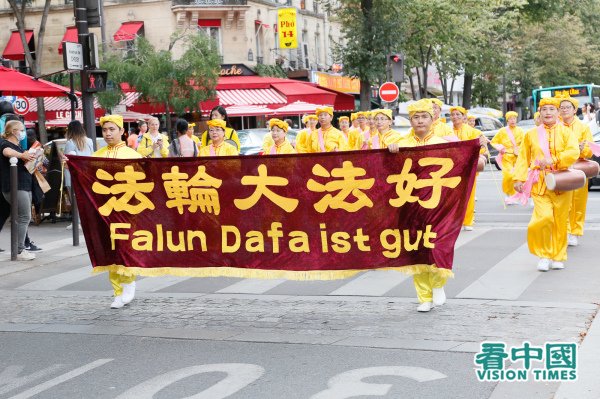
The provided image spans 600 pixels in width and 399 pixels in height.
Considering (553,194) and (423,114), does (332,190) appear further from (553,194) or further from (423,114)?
(553,194)

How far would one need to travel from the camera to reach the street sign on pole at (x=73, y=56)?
13086 mm

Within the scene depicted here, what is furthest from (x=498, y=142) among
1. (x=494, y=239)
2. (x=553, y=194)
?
(x=553, y=194)

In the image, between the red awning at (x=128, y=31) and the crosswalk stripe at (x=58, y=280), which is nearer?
the crosswalk stripe at (x=58, y=280)

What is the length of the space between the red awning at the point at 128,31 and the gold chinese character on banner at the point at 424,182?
96.8ft

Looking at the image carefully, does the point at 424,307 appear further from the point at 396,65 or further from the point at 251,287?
the point at 396,65

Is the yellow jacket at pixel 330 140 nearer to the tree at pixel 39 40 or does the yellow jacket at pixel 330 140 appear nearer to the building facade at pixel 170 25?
the tree at pixel 39 40

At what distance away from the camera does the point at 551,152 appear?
9695 millimetres

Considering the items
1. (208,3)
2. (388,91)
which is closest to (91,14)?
(388,91)

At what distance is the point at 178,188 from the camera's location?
27.0 ft

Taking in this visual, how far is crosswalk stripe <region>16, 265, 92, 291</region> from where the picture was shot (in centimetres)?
1022

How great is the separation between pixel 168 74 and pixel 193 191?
78.6ft

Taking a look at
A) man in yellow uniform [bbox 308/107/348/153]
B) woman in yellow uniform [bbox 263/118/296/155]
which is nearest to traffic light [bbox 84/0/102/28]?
woman in yellow uniform [bbox 263/118/296/155]

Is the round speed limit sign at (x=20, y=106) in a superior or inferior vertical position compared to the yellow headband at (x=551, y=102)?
superior

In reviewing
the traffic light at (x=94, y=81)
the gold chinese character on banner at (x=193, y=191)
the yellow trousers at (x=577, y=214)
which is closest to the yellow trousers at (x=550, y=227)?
the yellow trousers at (x=577, y=214)
